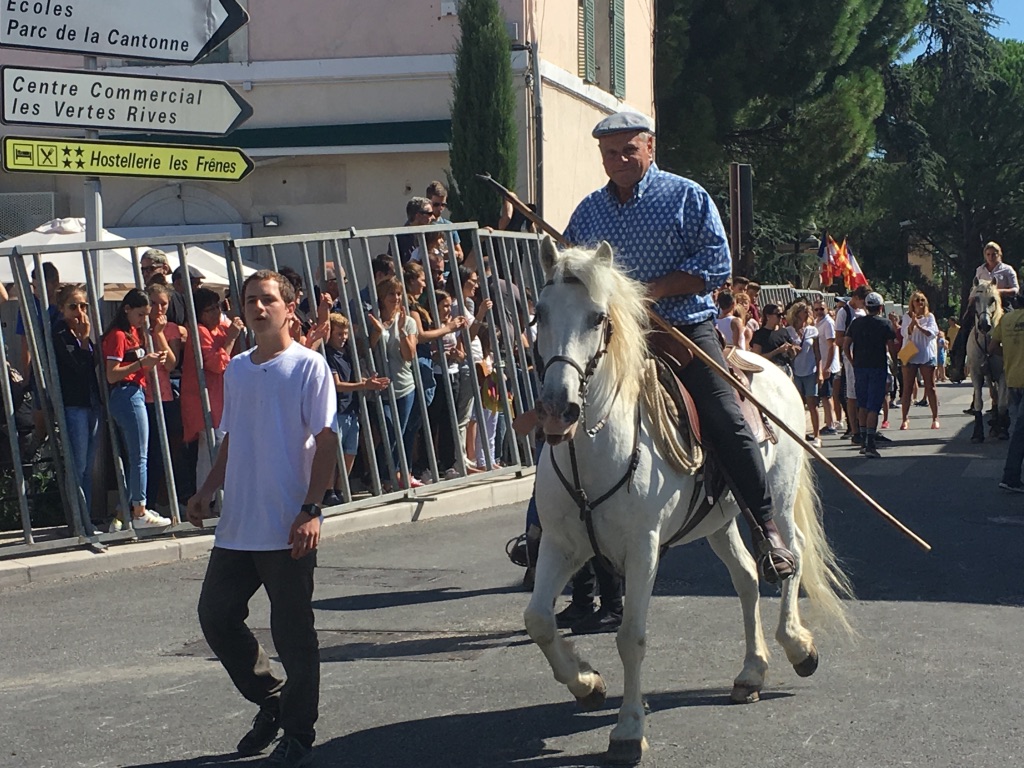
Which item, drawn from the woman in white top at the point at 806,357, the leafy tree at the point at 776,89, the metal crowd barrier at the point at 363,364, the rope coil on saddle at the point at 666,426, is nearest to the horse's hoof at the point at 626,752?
the rope coil on saddle at the point at 666,426

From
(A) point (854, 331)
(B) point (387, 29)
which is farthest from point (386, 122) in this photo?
(A) point (854, 331)

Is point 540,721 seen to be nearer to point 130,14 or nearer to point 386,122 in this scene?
point 130,14

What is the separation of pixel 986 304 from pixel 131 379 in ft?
45.9

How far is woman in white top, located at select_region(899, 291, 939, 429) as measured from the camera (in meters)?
22.5

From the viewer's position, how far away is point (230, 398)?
5.66 metres

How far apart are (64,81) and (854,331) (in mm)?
11231

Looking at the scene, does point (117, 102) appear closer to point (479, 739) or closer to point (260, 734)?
point (260, 734)

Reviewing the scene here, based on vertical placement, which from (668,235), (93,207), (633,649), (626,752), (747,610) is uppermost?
(93,207)

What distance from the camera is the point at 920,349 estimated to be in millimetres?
22797

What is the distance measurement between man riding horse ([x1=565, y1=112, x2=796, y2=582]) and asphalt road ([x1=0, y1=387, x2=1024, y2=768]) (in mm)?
822

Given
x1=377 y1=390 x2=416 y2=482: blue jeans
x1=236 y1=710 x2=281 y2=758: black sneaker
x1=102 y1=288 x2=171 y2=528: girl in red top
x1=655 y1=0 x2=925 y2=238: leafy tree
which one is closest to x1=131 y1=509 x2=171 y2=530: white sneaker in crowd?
x1=102 y1=288 x2=171 y2=528: girl in red top

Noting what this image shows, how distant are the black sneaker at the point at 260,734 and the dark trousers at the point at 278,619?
0.37ft

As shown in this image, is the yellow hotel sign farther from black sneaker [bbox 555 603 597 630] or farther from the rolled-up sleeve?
the rolled-up sleeve

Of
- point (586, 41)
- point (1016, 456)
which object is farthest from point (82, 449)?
point (586, 41)
